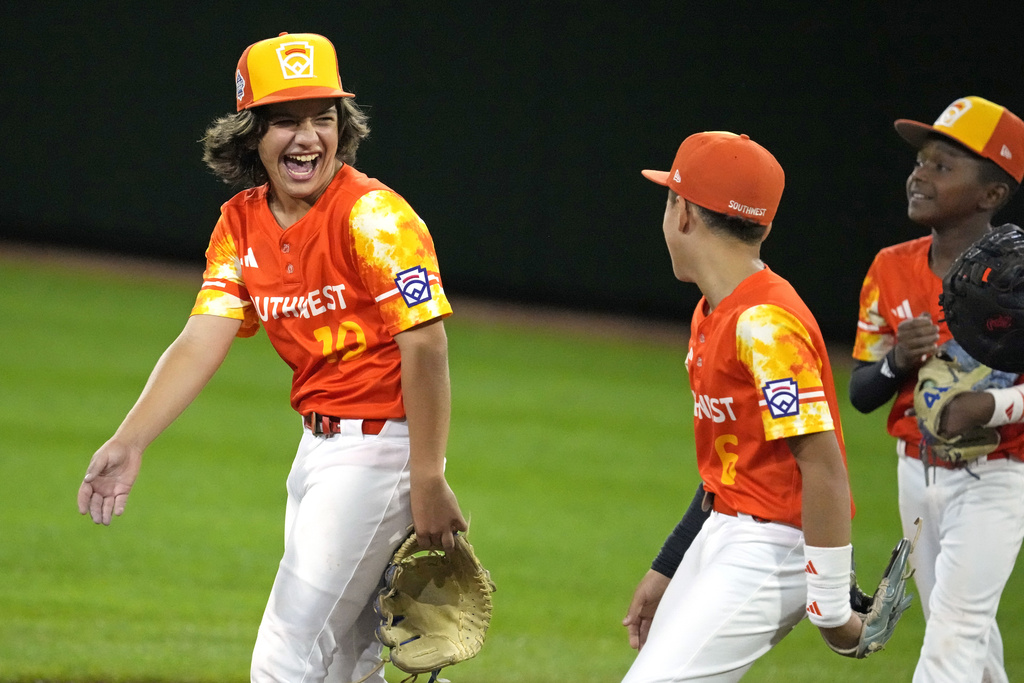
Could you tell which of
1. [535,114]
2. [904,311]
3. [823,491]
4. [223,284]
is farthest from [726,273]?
[535,114]

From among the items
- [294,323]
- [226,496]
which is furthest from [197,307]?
[226,496]

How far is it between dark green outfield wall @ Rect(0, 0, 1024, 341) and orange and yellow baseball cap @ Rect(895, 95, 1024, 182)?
9398 mm

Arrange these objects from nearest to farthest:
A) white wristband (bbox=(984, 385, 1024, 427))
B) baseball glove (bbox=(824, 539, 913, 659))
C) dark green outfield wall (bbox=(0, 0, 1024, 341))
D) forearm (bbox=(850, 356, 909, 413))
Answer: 1. baseball glove (bbox=(824, 539, 913, 659))
2. white wristband (bbox=(984, 385, 1024, 427))
3. forearm (bbox=(850, 356, 909, 413))
4. dark green outfield wall (bbox=(0, 0, 1024, 341))

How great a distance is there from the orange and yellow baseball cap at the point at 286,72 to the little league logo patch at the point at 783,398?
4.85 feet

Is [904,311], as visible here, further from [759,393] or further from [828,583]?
[828,583]

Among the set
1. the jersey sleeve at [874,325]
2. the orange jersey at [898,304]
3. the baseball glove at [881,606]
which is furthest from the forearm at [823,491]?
the jersey sleeve at [874,325]

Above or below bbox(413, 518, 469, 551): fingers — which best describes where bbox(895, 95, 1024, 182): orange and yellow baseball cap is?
above

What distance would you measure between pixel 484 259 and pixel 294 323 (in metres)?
11.4

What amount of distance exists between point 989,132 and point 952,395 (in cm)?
98

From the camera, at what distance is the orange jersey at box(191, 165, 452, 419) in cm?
320

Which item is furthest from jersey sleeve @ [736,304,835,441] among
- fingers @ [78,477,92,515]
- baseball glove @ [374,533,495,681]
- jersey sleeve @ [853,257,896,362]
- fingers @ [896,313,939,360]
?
fingers @ [78,477,92,515]

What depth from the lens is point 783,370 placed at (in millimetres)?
2811

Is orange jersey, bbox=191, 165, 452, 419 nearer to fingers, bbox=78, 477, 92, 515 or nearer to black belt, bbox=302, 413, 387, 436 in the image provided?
black belt, bbox=302, 413, 387, 436

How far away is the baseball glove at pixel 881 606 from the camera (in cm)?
294
